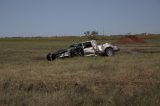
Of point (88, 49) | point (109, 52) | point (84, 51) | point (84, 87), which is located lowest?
point (109, 52)

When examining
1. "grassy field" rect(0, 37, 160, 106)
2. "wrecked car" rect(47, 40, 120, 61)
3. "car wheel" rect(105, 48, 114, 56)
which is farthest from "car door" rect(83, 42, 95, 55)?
"grassy field" rect(0, 37, 160, 106)

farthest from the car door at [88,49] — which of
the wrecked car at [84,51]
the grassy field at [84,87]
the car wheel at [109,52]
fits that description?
the grassy field at [84,87]

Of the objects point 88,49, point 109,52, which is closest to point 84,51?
point 88,49

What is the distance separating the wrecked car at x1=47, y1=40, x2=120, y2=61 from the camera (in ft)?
82.8

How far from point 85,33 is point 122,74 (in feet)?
404

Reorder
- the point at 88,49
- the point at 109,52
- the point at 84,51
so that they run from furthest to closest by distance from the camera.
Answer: the point at 109,52, the point at 88,49, the point at 84,51

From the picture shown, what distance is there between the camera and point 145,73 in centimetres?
1429

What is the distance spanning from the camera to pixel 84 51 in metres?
26.2

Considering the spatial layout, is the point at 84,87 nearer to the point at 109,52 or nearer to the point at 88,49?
the point at 88,49

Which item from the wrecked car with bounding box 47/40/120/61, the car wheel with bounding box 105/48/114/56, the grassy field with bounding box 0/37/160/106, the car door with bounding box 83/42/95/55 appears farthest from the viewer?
the car wheel with bounding box 105/48/114/56

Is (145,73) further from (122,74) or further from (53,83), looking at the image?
(53,83)

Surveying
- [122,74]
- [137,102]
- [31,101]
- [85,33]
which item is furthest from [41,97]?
[85,33]

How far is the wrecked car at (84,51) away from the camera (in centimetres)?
2523

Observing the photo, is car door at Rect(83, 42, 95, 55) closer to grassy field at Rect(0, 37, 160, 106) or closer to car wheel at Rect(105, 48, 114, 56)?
car wheel at Rect(105, 48, 114, 56)
